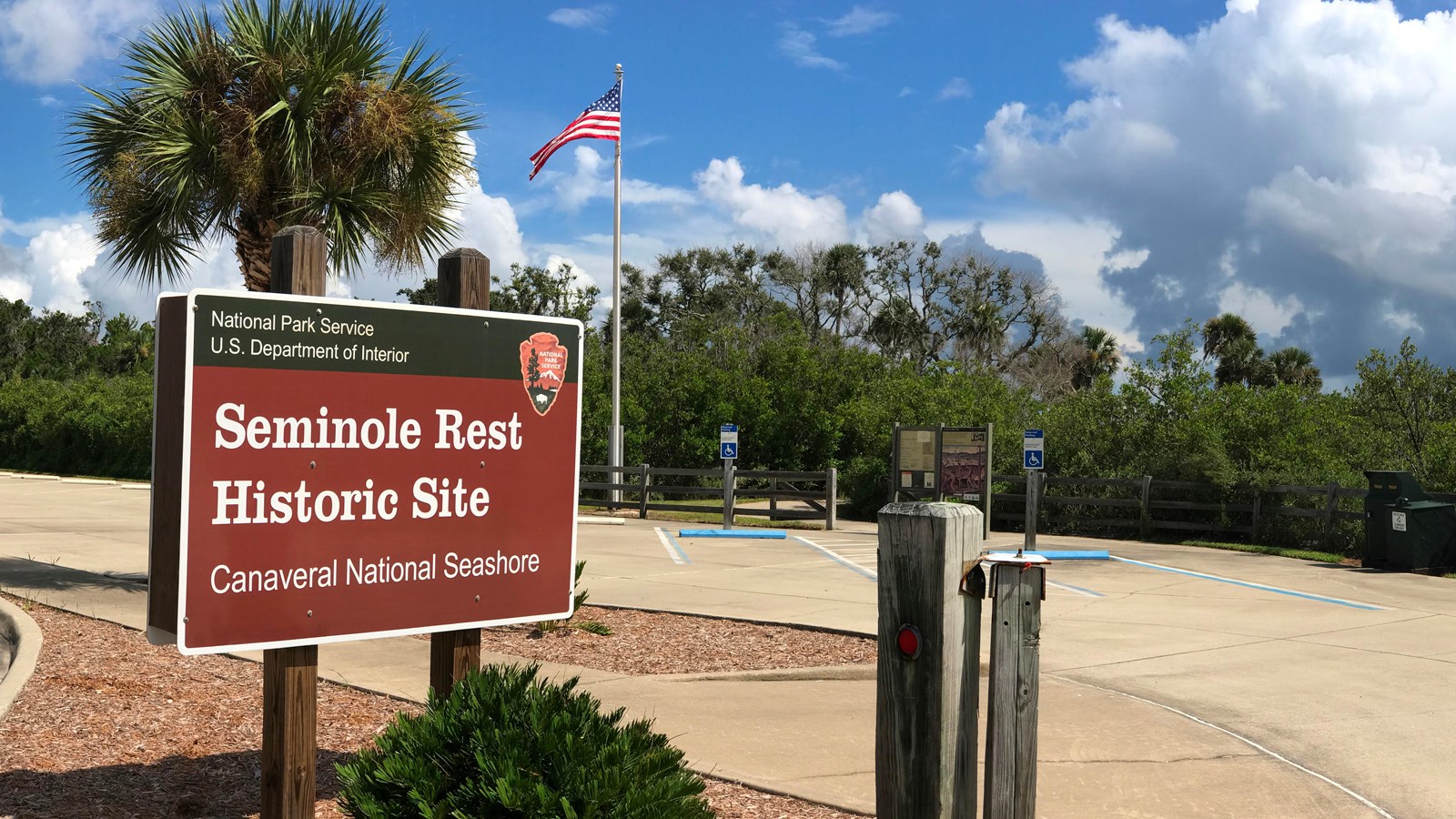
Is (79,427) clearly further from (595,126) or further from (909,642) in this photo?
(909,642)

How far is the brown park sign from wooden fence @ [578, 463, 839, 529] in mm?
17889

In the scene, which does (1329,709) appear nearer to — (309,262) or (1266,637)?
(1266,637)

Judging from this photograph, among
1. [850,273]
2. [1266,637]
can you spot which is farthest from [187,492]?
[850,273]

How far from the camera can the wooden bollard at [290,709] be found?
4.03 meters

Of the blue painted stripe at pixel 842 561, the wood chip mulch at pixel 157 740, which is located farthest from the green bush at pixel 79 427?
the wood chip mulch at pixel 157 740

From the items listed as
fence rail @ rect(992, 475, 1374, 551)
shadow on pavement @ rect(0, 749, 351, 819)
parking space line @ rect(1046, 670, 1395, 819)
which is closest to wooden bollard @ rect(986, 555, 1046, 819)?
parking space line @ rect(1046, 670, 1395, 819)

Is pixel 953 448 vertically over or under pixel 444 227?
under

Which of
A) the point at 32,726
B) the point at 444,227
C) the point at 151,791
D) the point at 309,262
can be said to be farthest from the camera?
the point at 444,227

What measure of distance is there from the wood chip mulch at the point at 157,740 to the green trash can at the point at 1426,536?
49.6 ft

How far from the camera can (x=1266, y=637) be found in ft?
34.1

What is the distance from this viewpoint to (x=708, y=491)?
88.9 ft

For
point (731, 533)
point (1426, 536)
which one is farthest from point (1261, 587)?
point (731, 533)

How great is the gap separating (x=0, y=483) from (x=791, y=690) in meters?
37.0

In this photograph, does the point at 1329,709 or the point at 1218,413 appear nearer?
the point at 1329,709
